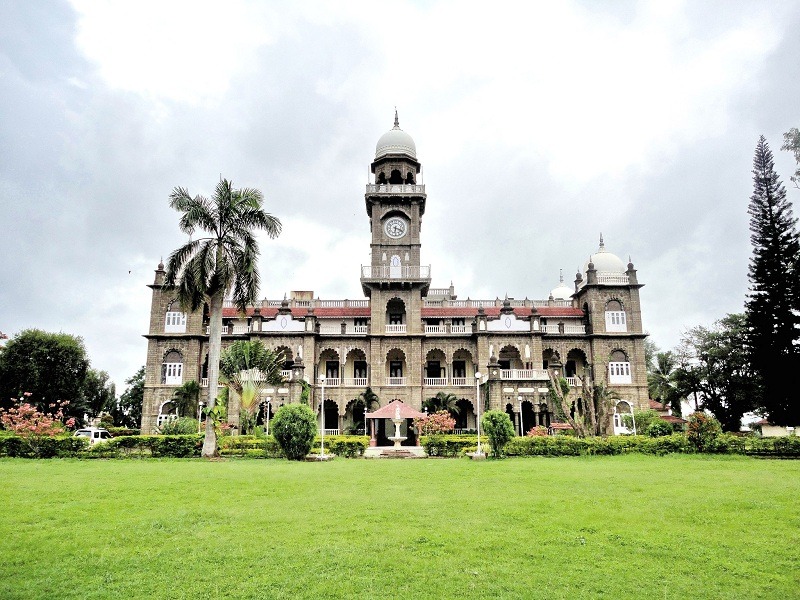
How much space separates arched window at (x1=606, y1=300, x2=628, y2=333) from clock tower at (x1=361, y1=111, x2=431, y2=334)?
39.6 ft

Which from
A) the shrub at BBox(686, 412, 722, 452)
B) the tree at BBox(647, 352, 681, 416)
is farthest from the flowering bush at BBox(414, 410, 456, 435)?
the tree at BBox(647, 352, 681, 416)

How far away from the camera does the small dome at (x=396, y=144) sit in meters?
39.2

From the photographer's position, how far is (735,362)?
130 ft

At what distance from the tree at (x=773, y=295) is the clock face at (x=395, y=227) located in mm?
20135

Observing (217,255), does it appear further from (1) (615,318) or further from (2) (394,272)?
(1) (615,318)

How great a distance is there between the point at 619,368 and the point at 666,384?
12998mm

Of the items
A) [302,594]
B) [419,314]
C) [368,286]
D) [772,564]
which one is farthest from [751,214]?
[302,594]

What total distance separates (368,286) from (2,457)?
21.2m

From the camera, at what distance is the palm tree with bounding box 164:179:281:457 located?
72.2ft

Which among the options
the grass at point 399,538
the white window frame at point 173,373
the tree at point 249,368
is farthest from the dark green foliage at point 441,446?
the white window frame at point 173,373

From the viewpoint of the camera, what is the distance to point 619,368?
36375 millimetres

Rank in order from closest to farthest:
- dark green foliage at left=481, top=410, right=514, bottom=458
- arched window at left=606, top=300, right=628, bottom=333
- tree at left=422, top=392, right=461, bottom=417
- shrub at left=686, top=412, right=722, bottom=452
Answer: dark green foliage at left=481, top=410, right=514, bottom=458
shrub at left=686, top=412, right=722, bottom=452
tree at left=422, top=392, right=461, bottom=417
arched window at left=606, top=300, right=628, bottom=333

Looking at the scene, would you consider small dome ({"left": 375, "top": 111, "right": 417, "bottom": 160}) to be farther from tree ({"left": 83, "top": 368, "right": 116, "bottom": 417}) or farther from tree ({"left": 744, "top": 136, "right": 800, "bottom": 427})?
tree ({"left": 83, "top": 368, "right": 116, "bottom": 417})

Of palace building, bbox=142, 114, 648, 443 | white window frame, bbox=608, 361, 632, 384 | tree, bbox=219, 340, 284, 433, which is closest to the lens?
tree, bbox=219, 340, 284, 433
